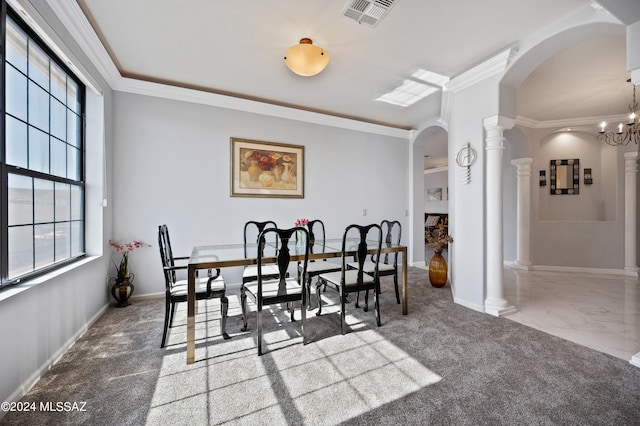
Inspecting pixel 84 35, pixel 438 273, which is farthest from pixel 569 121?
pixel 84 35

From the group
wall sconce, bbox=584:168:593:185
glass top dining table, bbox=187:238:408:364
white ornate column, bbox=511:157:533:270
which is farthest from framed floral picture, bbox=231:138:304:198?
wall sconce, bbox=584:168:593:185

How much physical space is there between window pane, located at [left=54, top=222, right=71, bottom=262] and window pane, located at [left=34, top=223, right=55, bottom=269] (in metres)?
0.09

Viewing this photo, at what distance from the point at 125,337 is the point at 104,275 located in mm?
1010

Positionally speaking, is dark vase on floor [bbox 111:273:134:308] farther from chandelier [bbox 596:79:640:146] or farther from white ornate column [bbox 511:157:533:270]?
chandelier [bbox 596:79:640:146]

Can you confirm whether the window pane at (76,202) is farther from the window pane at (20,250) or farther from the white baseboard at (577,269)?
the white baseboard at (577,269)

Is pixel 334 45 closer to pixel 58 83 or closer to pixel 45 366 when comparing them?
pixel 58 83

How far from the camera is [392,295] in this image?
3.53 m

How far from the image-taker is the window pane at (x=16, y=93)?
1734 mm

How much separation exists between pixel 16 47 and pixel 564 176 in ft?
25.4

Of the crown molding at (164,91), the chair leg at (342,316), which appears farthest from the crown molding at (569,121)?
the chair leg at (342,316)

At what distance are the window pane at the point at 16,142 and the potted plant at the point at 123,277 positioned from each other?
1.53m

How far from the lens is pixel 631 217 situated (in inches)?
182

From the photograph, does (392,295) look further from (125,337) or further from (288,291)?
(125,337)

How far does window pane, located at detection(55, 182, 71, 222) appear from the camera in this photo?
2328 millimetres
